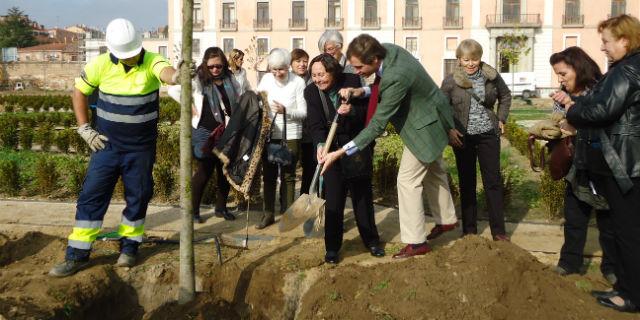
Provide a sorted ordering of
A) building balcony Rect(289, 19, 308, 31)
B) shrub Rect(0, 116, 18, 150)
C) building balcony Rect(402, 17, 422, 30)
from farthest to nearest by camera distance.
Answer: building balcony Rect(289, 19, 308, 31), building balcony Rect(402, 17, 422, 30), shrub Rect(0, 116, 18, 150)

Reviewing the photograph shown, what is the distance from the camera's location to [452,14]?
132ft

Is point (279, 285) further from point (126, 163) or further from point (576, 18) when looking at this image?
point (576, 18)

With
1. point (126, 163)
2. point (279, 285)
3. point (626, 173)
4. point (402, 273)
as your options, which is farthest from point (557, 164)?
point (126, 163)

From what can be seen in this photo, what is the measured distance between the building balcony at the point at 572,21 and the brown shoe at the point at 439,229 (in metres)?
38.2

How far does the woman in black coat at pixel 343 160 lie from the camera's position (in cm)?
447

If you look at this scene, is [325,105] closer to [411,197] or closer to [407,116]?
[407,116]

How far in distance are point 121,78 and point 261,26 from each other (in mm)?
39224

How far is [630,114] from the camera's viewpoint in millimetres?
3496

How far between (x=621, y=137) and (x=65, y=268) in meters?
3.70

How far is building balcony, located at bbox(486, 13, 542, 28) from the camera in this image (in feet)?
128

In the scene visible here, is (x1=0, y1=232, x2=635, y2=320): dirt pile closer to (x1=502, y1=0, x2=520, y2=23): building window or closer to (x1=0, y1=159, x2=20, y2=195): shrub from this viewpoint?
(x1=0, y1=159, x2=20, y2=195): shrub

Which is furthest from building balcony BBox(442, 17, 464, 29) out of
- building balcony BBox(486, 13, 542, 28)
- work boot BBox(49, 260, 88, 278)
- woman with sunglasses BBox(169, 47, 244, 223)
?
work boot BBox(49, 260, 88, 278)

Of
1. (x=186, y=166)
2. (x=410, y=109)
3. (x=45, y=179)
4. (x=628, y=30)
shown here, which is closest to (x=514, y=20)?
(x=45, y=179)

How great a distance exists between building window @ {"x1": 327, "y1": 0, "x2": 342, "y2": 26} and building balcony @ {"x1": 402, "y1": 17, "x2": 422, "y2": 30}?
4459 mm
